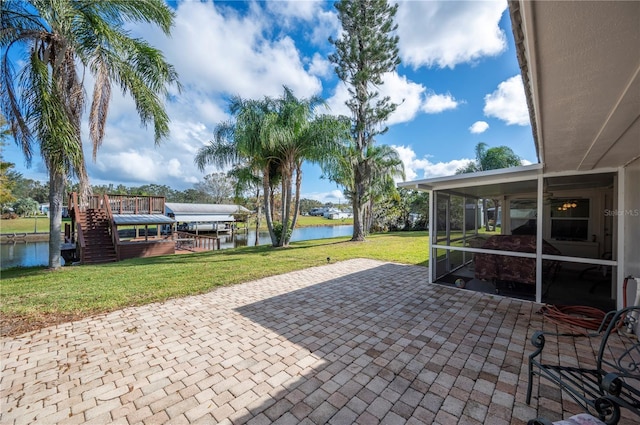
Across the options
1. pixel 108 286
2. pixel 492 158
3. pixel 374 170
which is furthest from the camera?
pixel 492 158

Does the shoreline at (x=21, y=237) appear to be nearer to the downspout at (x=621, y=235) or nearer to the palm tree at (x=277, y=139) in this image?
the palm tree at (x=277, y=139)

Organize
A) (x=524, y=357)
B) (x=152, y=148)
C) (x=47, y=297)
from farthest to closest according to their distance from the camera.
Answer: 1. (x=152, y=148)
2. (x=47, y=297)
3. (x=524, y=357)

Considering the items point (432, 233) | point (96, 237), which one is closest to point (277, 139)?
point (432, 233)

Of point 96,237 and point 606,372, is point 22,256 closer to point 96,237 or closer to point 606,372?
point 96,237

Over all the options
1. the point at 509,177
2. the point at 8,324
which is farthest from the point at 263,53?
the point at 8,324

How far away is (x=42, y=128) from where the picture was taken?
6.04 meters

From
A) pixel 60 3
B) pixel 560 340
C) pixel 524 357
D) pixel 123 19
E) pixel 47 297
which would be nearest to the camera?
pixel 524 357

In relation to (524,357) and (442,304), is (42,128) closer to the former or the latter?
(442,304)

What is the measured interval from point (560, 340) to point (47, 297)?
Result: 331 inches

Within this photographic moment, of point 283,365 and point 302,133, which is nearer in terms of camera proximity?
point 283,365

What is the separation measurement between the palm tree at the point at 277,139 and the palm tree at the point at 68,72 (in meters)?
3.29

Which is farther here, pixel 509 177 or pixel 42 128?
pixel 42 128

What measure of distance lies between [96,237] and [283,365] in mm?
15551

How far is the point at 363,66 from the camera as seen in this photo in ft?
44.2
